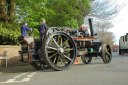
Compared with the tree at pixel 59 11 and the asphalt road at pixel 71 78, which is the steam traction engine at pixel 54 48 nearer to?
the asphalt road at pixel 71 78

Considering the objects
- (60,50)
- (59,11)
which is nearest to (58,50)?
(60,50)

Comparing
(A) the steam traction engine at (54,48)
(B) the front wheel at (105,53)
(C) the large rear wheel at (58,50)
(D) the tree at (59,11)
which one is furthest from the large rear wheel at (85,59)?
(D) the tree at (59,11)

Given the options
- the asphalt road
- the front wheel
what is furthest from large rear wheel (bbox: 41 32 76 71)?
the front wheel

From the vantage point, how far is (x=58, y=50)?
26.5ft

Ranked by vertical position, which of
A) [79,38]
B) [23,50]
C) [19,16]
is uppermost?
[19,16]

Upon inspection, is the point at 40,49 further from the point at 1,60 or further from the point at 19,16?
the point at 19,16

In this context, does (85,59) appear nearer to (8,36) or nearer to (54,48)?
(54,48)

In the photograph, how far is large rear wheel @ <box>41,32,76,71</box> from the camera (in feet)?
25.1

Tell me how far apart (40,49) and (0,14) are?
375 inches

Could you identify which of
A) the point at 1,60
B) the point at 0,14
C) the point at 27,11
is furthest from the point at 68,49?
the point at 0,14

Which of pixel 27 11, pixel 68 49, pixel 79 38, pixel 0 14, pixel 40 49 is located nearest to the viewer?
pixel 40 49

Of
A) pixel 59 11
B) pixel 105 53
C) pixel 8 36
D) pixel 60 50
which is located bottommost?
pixel 105 53

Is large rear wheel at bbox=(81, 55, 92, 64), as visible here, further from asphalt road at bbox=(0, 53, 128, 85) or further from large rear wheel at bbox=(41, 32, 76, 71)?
asphalt road at bbox=(0, 53, 128, 85)

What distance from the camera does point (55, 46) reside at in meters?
8.15
